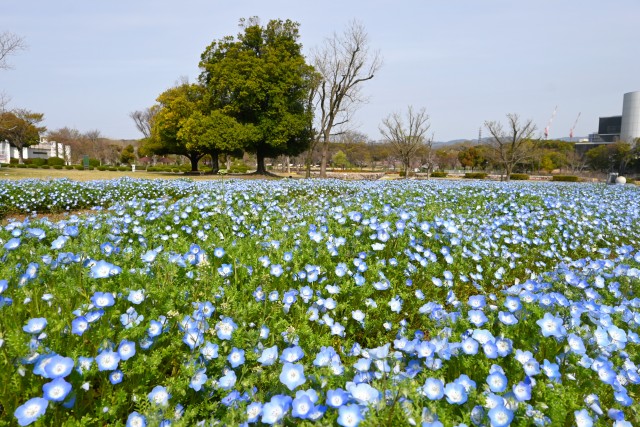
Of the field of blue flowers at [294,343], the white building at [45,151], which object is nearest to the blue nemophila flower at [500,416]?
the field of blue flowers at [294,343]

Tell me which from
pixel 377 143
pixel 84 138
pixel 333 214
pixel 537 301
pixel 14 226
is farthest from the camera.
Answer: pixel 377 143

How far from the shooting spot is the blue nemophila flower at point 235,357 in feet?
5.92

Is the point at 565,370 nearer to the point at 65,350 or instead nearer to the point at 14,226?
the point at 65,350

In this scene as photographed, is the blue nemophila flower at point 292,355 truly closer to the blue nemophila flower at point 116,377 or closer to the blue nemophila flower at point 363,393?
the blue nemophila flower at point 363,393

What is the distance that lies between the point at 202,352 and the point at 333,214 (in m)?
3.79

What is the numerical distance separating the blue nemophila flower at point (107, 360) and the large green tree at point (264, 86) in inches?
1037

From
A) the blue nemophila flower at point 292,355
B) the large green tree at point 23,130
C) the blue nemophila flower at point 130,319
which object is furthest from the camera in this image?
the large green tree at point 23,130

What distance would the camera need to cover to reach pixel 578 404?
Result: 1.72 meters

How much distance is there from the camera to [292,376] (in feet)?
5.18

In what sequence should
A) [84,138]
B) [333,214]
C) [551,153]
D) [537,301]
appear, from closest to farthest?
1. [537,301]
2. [333,214]
3. [551,153]
4. [84,138]

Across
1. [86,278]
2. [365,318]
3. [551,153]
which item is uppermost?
[551,153]

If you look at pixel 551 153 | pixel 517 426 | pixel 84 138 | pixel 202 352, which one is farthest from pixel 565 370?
pixel 84 138

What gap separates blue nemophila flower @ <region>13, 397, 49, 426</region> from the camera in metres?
1.37

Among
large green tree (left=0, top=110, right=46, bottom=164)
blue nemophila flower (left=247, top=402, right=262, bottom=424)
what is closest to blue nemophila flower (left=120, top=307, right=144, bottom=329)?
blue nemophila flower (left=247, top=402, right=262, bottom=424)
